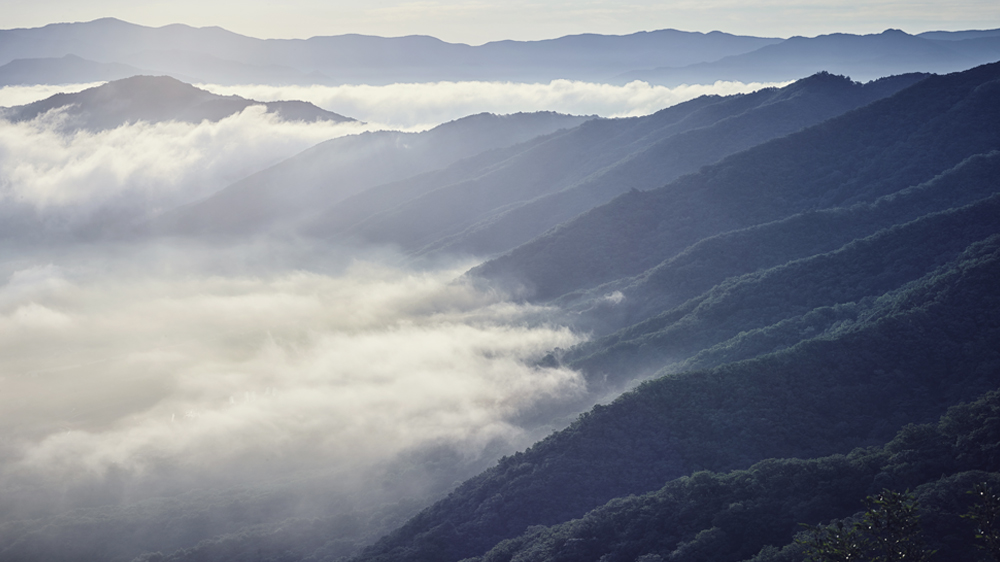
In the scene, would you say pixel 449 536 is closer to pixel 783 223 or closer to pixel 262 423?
pixel 262 423

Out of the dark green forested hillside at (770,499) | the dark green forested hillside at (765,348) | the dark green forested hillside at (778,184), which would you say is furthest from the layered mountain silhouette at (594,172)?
the dark green forested hillside at (770,499)

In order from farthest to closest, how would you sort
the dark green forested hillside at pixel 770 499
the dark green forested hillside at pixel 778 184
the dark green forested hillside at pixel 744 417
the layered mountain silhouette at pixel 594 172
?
the layered mountain silhouette at pixel 594 172 < the dark green forested hillside at pixel 778 184 < the dark green forested hillside at pixel 744 417 < the dark green forested hillside at pixel 770 499

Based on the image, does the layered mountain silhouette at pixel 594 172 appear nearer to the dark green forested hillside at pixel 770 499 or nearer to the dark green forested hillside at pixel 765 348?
the dark green forested hillside at pixel 765 348

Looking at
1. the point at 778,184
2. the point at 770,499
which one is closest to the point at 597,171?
the point at 778,184

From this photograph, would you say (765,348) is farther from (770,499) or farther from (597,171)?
(597,171)

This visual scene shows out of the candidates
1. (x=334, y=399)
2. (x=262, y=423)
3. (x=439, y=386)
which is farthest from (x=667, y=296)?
(x=262, y=423)

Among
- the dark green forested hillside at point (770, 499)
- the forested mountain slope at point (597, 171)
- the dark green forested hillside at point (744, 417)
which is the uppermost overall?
the forested mountain slope at point (597, 171)

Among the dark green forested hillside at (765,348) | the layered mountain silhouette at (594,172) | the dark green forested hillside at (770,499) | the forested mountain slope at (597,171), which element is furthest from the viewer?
the forested mountain slope at (597,171)

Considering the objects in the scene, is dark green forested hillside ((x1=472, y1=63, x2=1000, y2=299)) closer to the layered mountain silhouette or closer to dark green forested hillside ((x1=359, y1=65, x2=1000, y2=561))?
dark green forested hillside ((x1=359, y1=65, x2=1000, y2=561))
